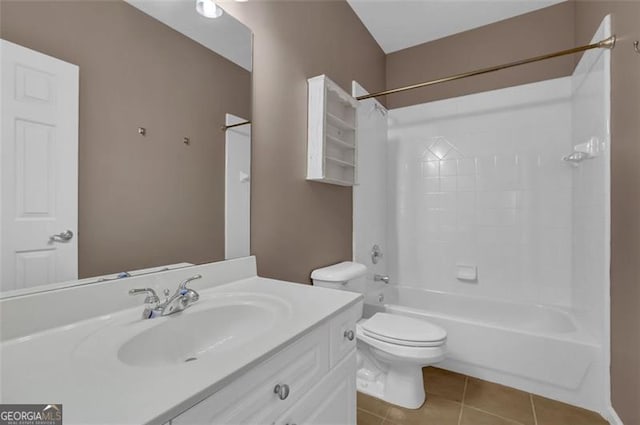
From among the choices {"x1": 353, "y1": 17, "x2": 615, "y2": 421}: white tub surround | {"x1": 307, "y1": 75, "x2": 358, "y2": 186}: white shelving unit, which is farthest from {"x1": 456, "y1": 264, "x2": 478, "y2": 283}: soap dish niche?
{"x1": 307, "y1": 75, "x2": 358, "y2": 186}: white shelving unit

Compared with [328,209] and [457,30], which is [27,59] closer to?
[328,209]

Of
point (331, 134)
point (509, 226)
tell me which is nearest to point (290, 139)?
point (331, 134)

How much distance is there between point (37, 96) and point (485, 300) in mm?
2876

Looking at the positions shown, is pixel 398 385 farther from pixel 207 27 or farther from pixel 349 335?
pixel 207 27

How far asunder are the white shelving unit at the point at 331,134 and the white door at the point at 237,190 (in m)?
0.46

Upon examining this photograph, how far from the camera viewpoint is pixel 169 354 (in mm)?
851

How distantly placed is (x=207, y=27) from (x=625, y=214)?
211 cm

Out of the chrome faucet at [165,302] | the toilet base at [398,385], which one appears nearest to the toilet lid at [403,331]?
the toilet base at [398,385]

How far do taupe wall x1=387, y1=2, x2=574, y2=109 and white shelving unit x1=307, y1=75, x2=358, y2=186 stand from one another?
112cm

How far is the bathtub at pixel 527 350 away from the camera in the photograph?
1.67m

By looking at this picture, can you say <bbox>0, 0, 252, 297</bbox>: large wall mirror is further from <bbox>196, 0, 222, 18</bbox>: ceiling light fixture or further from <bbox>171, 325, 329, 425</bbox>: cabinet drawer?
<bbox>171, 325, 329, 425</bbox>: cabinet drawer

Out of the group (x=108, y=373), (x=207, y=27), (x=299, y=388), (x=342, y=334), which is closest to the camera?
(x=108, y=373)

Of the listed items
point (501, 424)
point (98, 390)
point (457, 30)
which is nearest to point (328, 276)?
Result: point (501, 424)

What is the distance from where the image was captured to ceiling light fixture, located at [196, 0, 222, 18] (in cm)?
119
